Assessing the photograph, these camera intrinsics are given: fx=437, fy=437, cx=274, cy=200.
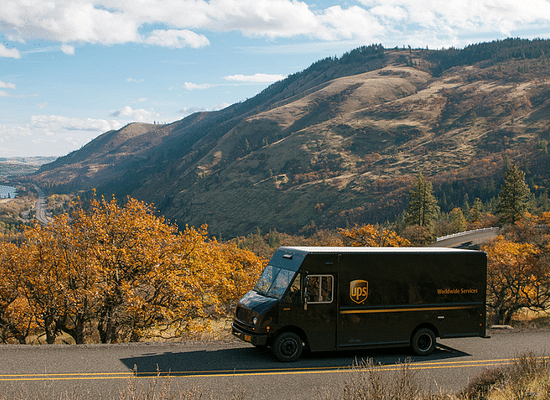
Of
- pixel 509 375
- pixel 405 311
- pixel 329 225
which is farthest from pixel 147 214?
pixel 329 225

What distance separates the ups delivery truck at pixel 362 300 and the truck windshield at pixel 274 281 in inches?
1.3

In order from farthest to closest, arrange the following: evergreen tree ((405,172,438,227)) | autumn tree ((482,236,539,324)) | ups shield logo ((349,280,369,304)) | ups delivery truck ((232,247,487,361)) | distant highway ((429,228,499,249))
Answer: evergreen tree ((405,172,438,227)), distant highway ((429,228,499,249)), autumn tree ((482,236,539,324)), ups shield logo ((349,280,369,304)), ups delivery truck ((232,247,487,361))

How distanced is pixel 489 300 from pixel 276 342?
86.5 ft

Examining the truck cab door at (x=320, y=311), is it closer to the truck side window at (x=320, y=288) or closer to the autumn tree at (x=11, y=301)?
the truck side window at (x=320, y=288)

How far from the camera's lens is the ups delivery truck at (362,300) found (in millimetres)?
12594

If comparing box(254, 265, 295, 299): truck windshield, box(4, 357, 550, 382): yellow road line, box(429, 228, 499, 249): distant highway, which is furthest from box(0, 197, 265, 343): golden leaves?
box(429, 228, 499, 249): distant highway

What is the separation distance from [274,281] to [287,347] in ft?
6.40

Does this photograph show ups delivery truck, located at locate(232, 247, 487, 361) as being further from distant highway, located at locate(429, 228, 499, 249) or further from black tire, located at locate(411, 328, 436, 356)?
distant highway, located at locate(429, 228, 499, 249)

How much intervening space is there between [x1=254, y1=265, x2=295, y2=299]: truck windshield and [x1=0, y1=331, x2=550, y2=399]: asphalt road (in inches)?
73.7

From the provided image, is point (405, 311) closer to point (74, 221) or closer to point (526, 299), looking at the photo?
point (74, 221)

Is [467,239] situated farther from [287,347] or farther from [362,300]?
[287,347]

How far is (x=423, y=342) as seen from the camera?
45.4 ft

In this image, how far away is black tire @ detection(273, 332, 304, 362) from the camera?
12344 millimetres

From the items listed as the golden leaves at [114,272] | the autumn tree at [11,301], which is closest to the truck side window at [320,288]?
the golden leaves at [114,272]
